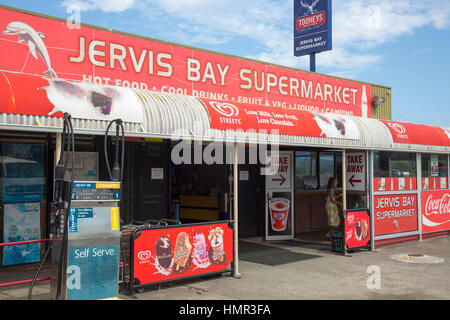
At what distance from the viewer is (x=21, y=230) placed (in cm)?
852

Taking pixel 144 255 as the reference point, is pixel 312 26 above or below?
above

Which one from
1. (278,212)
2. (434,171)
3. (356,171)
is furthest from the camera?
(434,171)

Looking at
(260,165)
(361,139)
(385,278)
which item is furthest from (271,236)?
(385,278)

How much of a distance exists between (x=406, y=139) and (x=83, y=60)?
28.9 ft

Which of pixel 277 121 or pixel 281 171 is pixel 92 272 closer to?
pixel 277 121

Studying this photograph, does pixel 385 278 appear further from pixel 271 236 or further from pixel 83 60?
pixel 83 60

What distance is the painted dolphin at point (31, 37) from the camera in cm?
824

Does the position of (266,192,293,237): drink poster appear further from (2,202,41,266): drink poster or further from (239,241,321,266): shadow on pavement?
(2,202,41,266): drink poster

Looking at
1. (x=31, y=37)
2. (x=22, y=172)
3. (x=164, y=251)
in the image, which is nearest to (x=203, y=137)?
(x=164, y=251)

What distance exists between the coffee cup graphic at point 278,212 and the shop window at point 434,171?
14.2 ft

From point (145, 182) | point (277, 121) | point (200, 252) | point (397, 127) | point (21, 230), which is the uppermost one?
point (397, 127)

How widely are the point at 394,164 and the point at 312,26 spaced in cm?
736

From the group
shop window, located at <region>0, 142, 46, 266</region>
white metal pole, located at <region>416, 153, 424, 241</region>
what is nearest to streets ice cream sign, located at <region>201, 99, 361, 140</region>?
white metal pole, located at <region>416, 153, 424, 241</region>

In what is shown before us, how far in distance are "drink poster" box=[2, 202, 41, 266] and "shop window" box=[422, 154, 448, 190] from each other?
10.7 m
